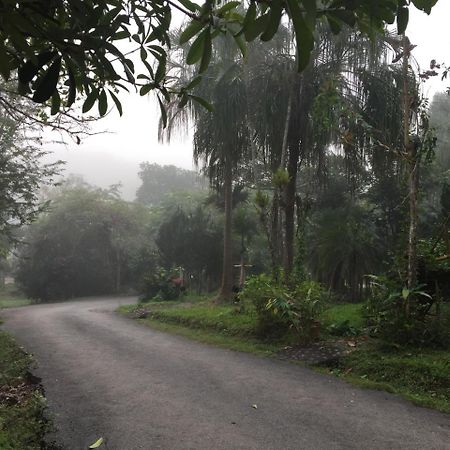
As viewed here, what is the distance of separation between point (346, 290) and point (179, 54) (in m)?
8.22

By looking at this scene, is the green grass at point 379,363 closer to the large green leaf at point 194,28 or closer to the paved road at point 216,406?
the paved road at point 216,406

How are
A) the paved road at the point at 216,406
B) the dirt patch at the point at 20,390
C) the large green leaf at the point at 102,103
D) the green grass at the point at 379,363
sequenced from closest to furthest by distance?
the large green leaf at the point at 102,103, the paved road at the point at 216,406, the dirt patch at the point at 20,390, the green grass at the point at 379,363

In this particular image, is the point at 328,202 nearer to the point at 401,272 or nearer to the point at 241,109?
the point at 241,109

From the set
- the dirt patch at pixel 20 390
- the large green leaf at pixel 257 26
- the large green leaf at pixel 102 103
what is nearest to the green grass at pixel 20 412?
the dirt patch at pixel 20 390

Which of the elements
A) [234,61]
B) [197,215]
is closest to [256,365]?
[234,61]

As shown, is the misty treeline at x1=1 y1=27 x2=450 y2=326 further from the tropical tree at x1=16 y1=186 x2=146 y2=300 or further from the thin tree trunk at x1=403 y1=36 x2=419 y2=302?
the tropical tree at x1=16 y1=186 x2=146 y2=300

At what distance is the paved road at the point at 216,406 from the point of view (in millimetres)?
3930

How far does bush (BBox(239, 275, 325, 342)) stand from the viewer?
24.8 ft

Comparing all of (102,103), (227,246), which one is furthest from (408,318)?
(227,246)

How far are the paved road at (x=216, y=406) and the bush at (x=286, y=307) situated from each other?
921 mm

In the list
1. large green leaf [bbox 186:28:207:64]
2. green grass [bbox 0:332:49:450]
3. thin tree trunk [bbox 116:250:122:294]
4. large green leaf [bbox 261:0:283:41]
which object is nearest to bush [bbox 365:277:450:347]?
green grass [bbox 0:332:49:450]

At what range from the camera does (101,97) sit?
7.51 feet

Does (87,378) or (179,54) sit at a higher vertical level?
(179,54)

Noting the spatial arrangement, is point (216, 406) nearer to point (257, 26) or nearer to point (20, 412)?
point (20, 412)
